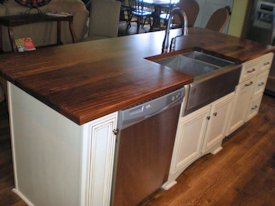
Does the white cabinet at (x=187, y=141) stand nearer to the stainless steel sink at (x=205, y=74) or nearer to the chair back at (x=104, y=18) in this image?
the stainless steel sink at (x=205, y=74)

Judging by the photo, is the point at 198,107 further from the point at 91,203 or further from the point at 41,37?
the point at 41,37

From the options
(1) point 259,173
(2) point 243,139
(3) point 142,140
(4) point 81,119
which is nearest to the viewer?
(4) point 81,119

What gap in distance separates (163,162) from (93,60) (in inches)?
30.3

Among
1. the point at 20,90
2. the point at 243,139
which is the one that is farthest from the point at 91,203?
the point at 243,139

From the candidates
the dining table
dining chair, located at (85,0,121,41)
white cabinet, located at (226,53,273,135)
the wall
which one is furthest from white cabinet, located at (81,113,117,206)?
the dining table

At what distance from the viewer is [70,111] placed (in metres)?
1.23

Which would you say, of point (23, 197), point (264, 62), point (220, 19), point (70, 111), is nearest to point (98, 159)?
point (70, 111)

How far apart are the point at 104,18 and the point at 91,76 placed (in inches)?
112

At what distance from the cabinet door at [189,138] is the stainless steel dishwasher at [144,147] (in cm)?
8

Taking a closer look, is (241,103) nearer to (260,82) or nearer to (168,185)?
(260,82)

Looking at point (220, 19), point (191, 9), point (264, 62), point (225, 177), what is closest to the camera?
point (225, 177)

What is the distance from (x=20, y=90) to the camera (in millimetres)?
1553

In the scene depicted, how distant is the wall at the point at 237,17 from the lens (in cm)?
437

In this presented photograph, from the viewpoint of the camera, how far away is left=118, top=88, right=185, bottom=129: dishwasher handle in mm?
1426
